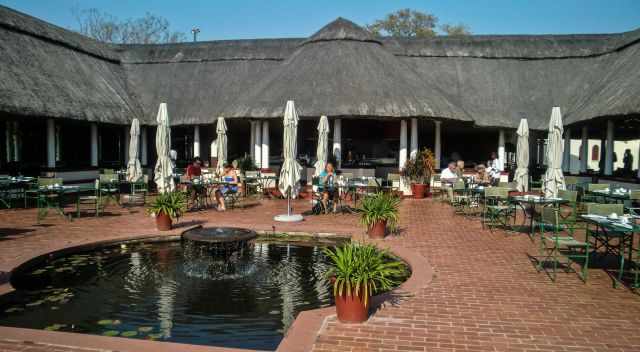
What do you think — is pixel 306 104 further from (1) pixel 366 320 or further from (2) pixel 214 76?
(1) pixel 366 320

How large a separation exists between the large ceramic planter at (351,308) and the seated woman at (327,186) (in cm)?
776

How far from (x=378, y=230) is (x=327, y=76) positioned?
33.1 feet

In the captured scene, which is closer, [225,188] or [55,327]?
[55,327]

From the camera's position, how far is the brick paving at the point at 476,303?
449 cm

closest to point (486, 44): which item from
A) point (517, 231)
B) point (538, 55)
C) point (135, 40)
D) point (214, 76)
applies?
point (538, 55)

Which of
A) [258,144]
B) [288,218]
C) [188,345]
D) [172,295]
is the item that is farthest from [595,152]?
[188,345]

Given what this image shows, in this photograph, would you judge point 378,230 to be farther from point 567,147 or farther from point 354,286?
point 567,147

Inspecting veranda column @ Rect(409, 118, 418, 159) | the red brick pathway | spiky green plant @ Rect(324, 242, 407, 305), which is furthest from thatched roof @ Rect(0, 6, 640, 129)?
spiky green plant @ Rect(324, 242, 407, 305)

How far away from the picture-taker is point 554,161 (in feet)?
38.9

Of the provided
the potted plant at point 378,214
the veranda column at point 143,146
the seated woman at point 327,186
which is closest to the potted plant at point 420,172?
the seated woman at point 327,186

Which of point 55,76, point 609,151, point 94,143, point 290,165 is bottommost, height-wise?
point 290,165

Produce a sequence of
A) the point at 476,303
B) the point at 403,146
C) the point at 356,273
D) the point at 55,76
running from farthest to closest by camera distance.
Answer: the point at 403,146, the point at 55,76, the point at 476,303, the point at 356,273

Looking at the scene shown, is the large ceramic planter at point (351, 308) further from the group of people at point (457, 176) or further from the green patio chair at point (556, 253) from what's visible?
the group of people at point (457, 176)

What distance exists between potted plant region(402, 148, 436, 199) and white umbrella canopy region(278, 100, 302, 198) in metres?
5.69
